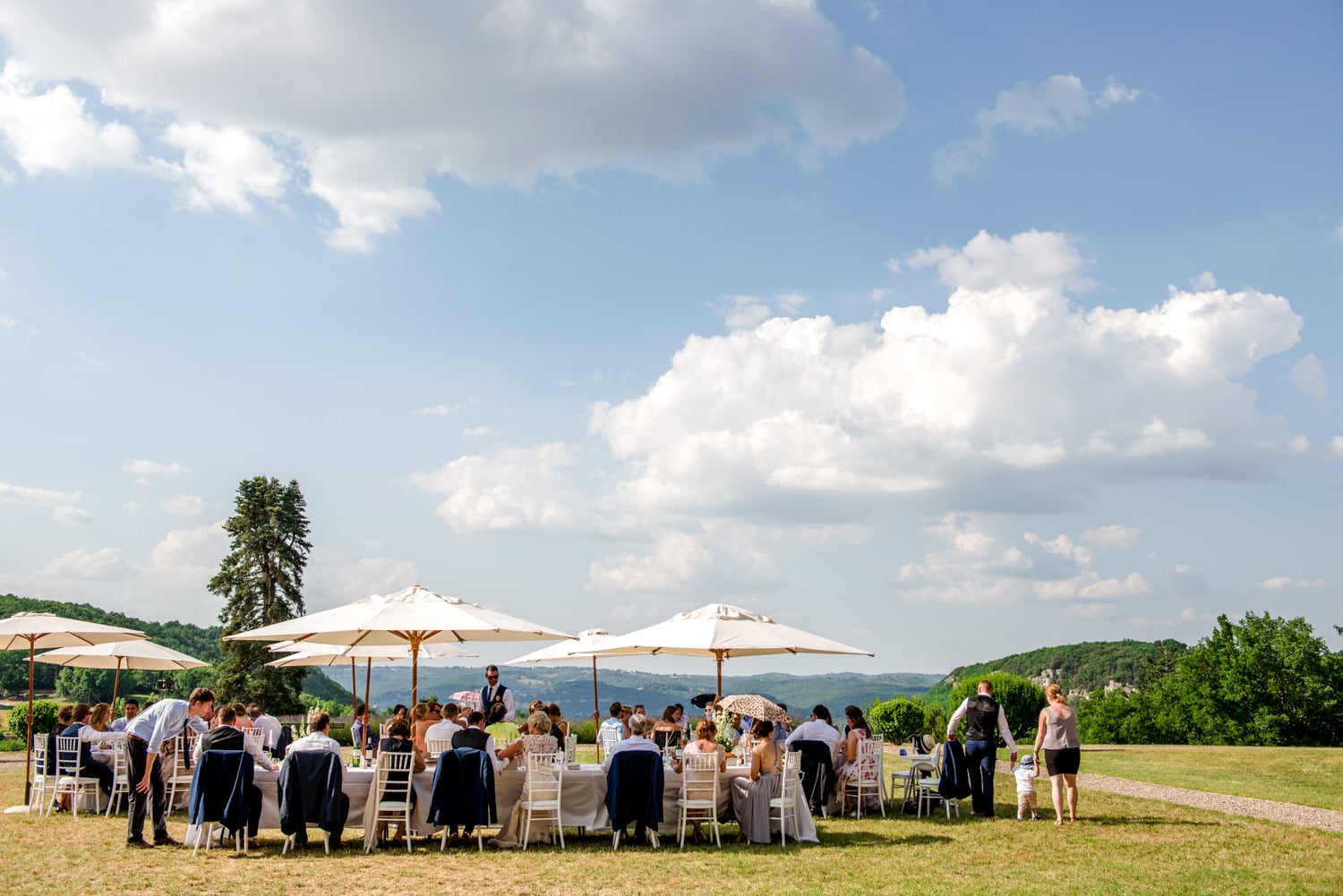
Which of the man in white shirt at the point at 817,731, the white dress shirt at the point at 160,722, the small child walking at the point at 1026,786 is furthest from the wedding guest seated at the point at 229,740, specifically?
the small child walking at the point at 1026,786

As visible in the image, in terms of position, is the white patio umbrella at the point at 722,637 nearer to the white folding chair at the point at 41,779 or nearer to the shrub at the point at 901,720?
the white folding chair at the point at 41,779

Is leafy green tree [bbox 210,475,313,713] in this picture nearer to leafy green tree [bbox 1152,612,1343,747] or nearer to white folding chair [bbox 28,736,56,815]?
white folding chair [bbox 28,736,56,815]

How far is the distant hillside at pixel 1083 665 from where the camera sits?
270 ft

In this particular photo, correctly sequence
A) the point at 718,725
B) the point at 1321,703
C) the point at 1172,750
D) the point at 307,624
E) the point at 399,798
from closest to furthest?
the point at 399,798
the point at 307,624
the point at 718,725
the point at 1172,750
the point at 1321,703

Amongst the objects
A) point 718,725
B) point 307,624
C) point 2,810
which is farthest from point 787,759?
point 2,810

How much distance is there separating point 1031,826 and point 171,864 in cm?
915

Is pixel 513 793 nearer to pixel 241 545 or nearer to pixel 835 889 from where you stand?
pixel 835 889

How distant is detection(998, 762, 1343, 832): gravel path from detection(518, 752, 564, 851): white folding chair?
6.48 metres

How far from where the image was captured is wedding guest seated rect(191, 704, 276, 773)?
9.98m

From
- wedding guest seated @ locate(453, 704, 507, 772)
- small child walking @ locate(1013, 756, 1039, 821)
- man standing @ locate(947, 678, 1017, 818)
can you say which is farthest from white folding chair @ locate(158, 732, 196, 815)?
small child walking @ locate(1013, 756, 1039, 821)

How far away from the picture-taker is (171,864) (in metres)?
9.21

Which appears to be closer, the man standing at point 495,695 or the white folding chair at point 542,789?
the white folding chair at point 542,789

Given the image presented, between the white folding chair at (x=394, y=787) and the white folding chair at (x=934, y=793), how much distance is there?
20.9ft

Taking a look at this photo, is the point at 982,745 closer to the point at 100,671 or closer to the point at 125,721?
the point at 125,721
